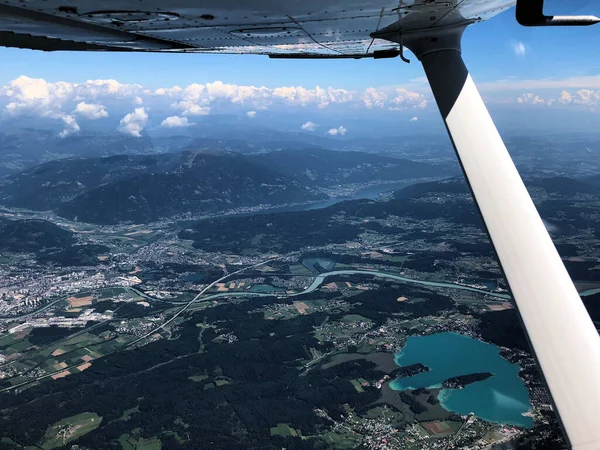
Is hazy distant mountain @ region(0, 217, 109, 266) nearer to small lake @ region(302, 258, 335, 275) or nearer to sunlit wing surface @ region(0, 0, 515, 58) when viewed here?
small lake @ region(302, 258, 335, 275)

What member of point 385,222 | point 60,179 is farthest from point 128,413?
point 60,179

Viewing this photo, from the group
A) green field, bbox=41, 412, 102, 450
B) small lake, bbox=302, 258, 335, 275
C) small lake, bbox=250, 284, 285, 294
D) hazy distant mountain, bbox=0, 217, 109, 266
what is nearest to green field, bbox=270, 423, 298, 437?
green field, bbox=41, 412, 102, 450

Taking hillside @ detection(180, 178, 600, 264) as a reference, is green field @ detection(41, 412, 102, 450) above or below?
below

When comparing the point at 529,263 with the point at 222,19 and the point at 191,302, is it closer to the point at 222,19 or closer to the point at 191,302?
the point at 222,19

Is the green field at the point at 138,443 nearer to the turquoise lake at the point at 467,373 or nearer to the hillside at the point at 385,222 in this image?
the turquoise lake at the point at 467,373

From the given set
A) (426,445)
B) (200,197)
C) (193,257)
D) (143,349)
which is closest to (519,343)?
(426,445)
